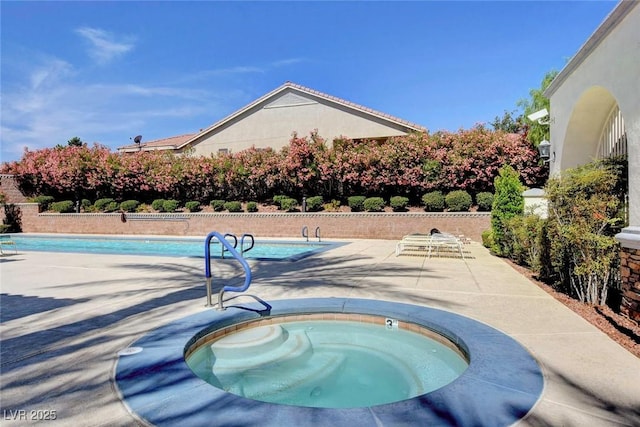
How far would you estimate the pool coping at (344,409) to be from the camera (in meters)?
2.64

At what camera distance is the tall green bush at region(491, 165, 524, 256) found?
11.0 meters

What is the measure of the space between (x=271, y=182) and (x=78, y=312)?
16.0 metres

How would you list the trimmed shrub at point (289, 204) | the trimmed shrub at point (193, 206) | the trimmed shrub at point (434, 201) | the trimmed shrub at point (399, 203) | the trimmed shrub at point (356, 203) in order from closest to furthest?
1. the trimmed shrub at point (434, 201)
2. the trimmed shrub at point (399, 203)
3. the trimmed shrub at point (356, 203)
4. the trimmed shrub at point (289, 204)
5. the trimmed shrub at point (193, 206)

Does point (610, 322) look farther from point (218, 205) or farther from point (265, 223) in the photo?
point (218, 205)

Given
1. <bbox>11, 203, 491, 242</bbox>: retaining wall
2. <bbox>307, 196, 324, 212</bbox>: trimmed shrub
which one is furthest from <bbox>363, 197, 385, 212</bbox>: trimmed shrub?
<bbox>307, 196, 324, 212</bbox>: trimmed shrub

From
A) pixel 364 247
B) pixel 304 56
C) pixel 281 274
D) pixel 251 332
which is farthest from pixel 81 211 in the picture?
pixel 251 332

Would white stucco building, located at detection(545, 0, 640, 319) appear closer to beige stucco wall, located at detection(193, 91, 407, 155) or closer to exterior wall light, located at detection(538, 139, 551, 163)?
exterior wall light, located at detection(538, 139, 551, 163)

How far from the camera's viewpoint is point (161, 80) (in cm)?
2359

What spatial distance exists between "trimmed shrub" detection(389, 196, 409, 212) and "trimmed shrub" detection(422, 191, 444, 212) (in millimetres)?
900

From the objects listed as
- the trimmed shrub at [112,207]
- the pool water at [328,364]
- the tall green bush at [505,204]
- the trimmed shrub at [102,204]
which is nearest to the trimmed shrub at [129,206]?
the trimmed shrub at [112,207]

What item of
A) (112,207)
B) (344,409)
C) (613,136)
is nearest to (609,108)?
(613,136)

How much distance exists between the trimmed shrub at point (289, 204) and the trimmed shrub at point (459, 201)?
748 centimetres

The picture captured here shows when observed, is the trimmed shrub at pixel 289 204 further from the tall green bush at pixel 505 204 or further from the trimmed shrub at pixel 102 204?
the trimmed shrub at pixel 102 204

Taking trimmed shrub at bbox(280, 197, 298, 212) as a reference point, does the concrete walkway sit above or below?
below
